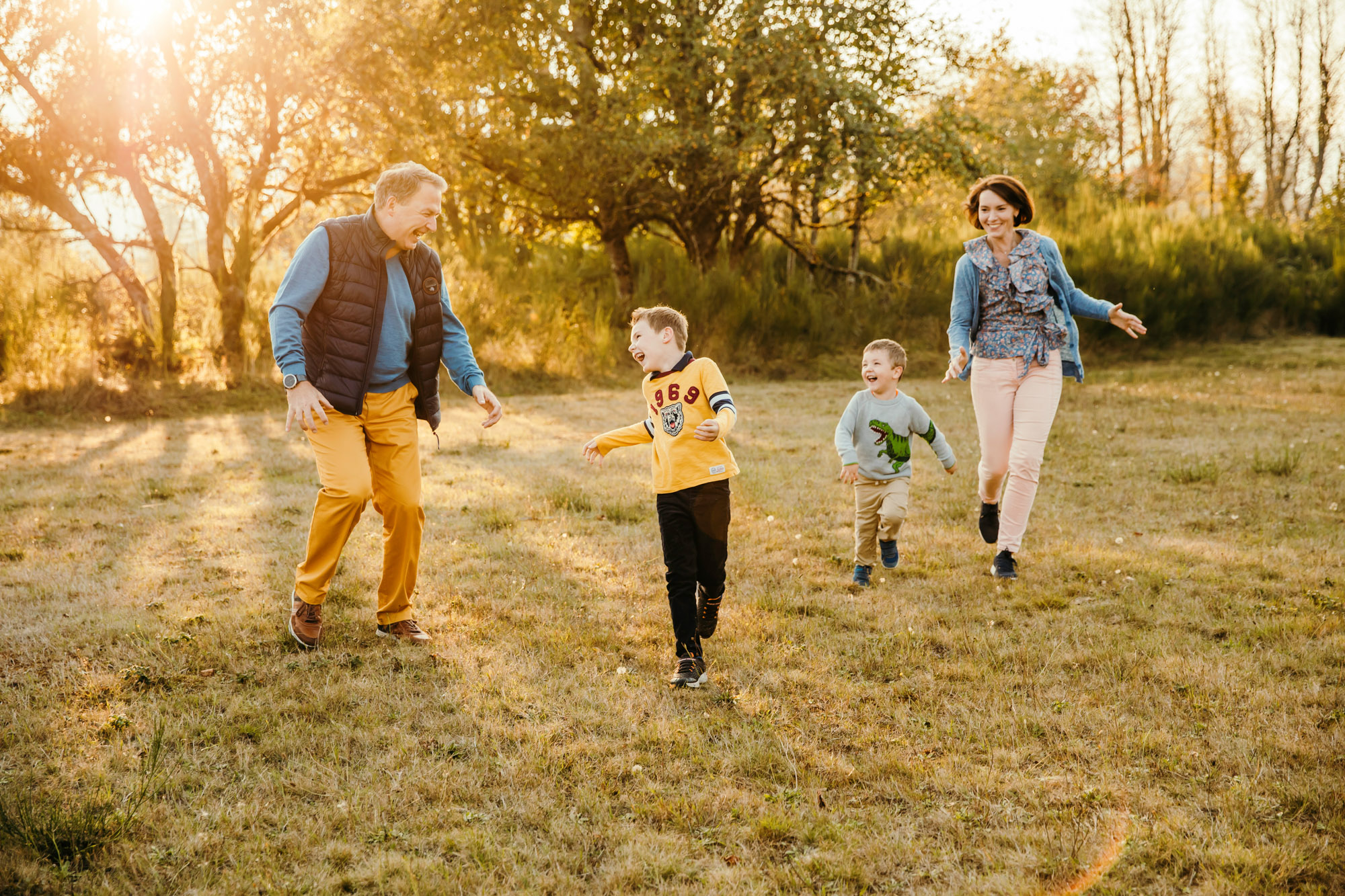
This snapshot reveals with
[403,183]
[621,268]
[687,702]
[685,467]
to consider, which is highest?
[621,268]

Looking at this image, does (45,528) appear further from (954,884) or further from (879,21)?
(879,21)

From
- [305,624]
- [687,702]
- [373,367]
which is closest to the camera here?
[687,702]

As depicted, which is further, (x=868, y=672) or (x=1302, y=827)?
(x=868, y=672)

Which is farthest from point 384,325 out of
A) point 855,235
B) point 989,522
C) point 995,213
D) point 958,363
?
point 855,235

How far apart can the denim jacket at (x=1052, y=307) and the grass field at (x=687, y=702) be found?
1.34m

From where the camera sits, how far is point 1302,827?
114 inches

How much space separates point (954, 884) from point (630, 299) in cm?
1584

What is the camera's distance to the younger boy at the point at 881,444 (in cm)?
543

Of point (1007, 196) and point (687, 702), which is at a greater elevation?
point (1007, 196)

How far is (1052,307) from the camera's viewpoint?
214 inches

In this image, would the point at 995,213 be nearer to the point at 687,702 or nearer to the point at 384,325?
the point at 687,702

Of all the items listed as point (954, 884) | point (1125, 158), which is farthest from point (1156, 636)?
point (1125, 158)

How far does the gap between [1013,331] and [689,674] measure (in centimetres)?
281

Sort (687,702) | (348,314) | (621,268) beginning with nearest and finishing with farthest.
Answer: (687,702) → (348,314) → (621,268)
